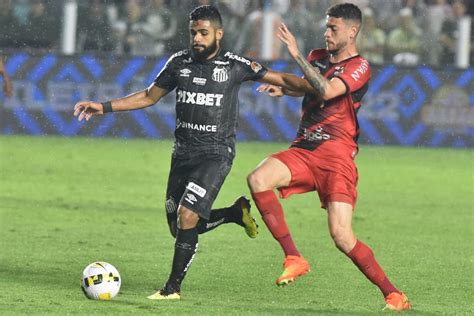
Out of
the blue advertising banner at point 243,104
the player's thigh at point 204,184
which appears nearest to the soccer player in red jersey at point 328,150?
the player's thigh at point 204,184

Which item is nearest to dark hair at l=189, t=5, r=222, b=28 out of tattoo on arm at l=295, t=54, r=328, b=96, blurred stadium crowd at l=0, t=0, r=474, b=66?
tattoo on arm at l=295, t=54, r=328, b=96

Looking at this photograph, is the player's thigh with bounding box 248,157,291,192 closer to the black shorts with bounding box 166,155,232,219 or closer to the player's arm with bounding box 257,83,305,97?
the black shorts with bounding box 166,155,232,219

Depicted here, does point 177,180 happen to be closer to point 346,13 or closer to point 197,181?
point 197,181

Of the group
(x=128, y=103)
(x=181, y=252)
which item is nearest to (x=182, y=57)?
(x=128, y=103)

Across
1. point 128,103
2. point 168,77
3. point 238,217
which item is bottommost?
point 238,217

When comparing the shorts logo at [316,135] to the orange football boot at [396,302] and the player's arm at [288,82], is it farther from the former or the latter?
the orange football boot at [396,302]

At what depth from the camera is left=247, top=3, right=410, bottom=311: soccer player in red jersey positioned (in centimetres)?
918

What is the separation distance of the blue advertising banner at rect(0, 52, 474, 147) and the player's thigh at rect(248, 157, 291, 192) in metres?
13.7

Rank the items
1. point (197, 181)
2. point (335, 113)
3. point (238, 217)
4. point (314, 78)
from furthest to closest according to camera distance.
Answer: point (238, 217)
point (335, 113)
point (197, 181)
point (314, 78)

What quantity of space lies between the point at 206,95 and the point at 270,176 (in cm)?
71

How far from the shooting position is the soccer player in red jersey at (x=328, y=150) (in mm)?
9180

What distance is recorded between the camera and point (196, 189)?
9.20 metres

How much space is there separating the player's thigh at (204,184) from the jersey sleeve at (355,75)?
994mm

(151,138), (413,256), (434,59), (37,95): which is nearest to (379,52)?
(434,59)
